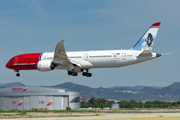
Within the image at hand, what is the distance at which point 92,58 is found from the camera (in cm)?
4581

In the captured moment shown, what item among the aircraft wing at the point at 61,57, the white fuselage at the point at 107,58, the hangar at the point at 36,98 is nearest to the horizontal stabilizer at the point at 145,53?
the white fuselage at the point at 107,58

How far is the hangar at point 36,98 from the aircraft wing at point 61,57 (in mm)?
44389

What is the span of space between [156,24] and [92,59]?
11.3 m

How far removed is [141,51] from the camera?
4447 cm

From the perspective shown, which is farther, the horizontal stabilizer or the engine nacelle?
the engine nacelle

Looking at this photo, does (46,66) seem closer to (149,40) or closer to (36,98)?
(149,40)

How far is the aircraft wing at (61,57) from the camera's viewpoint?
43.8 m

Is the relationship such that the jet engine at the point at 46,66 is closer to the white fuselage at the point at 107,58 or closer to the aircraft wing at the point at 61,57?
the aircraft wing at the point at 61,57

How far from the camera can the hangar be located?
90000 millimetres

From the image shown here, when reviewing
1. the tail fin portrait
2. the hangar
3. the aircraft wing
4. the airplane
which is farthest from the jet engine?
the hangar

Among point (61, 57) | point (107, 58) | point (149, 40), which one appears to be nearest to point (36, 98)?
point (61, 57)

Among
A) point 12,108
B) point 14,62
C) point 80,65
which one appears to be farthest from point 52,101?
point 80,65

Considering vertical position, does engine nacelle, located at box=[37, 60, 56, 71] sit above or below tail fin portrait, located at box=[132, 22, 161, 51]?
below

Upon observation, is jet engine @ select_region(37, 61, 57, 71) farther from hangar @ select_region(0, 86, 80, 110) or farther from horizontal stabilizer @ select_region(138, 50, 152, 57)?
hangar @ select_region(0, 86, 80, 110)
